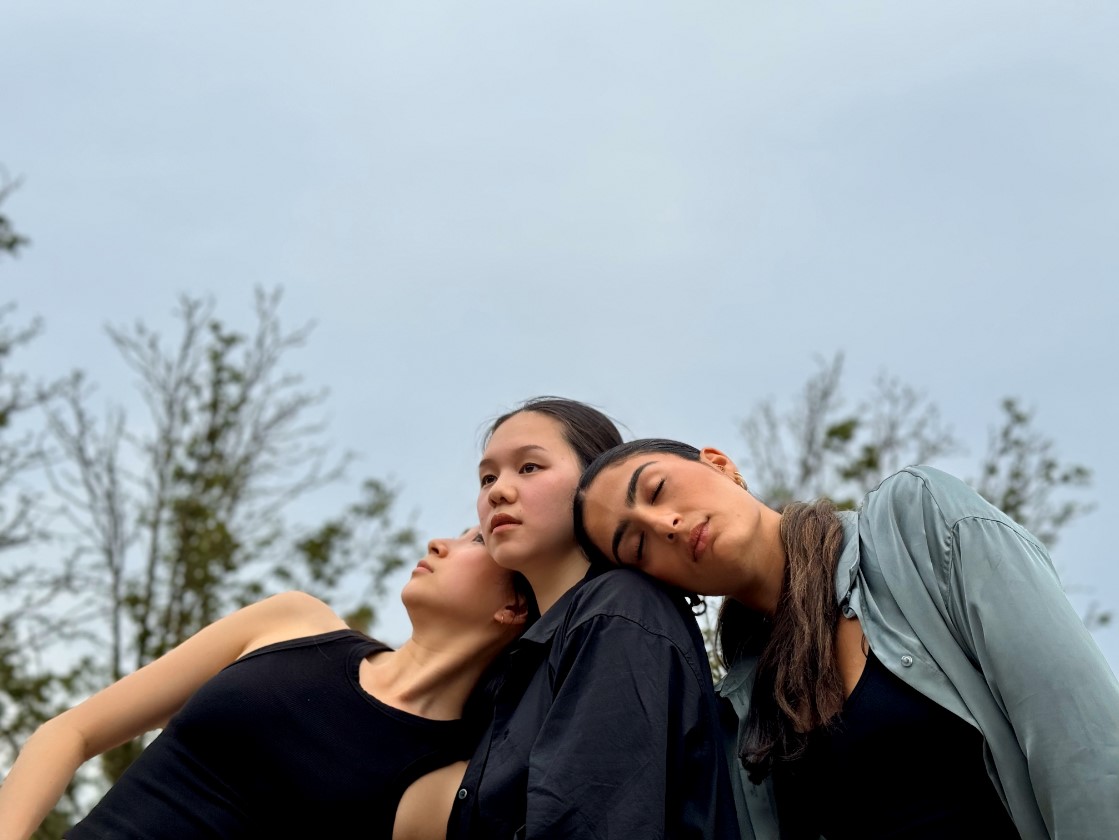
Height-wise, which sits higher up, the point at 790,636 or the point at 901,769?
the point at 790,636

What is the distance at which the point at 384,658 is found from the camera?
346 cm

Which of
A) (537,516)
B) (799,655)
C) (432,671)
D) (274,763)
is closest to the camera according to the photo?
(799,655)

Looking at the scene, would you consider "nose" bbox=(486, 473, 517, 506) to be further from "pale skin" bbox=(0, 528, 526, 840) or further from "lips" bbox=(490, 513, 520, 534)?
"pale skin" bbox=(0, 528, 526, 840)

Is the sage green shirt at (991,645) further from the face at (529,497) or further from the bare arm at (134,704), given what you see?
the bare arm at (134,704)

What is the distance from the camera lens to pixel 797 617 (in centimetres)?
286

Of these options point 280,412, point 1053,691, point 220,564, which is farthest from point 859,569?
point 280,412

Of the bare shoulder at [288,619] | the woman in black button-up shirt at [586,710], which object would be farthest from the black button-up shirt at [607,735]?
the bare shoulder at [288,619]

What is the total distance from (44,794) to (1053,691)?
2.42 meters

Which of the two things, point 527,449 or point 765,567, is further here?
point 527,449

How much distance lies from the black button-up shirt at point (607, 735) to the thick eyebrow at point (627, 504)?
79mm

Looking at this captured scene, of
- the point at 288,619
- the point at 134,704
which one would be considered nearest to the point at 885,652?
the point at 288,619

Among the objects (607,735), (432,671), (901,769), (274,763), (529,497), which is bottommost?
(901,769)

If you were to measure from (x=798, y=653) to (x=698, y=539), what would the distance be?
0.34m

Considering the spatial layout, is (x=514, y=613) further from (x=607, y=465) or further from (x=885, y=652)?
(x=885, y=652)
